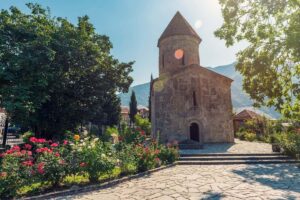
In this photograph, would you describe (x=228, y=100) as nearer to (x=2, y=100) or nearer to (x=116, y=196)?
(x=116, y=196)

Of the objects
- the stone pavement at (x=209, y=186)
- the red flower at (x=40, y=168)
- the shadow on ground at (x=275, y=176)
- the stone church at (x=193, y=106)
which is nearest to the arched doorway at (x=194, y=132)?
the stone church at (x=193, y=106)

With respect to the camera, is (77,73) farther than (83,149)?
Yes

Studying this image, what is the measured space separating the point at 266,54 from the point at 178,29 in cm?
1349

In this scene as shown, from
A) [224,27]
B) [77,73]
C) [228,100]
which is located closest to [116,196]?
[77,73]

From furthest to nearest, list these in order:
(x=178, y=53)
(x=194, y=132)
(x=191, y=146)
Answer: (x=178, y=53), (x=194, y=132), (x=191, y=146)

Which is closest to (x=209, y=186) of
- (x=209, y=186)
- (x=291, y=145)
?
(x=209, y=186)

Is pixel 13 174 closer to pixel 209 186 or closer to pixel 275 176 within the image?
pixel 209 186

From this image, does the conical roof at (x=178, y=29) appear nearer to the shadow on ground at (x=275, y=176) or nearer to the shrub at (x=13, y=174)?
the shadow on ground at (x=275, y=176)

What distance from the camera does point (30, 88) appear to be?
35.4 feet

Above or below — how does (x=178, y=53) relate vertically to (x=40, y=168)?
above

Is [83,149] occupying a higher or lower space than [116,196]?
higher

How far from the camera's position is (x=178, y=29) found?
75.9ft

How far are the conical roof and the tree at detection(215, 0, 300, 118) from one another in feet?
35.4

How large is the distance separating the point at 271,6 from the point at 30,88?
1375 cm
